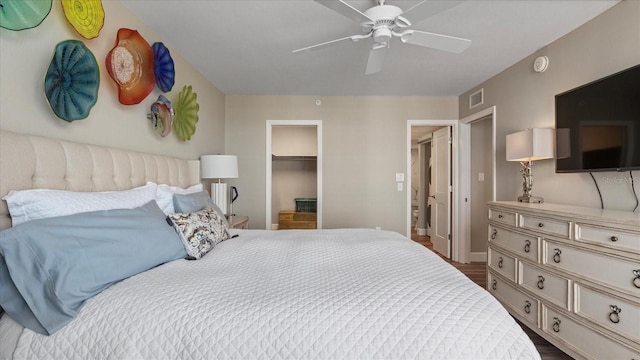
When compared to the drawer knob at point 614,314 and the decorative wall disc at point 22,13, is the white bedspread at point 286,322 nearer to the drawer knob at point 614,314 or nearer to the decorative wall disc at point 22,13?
the drawer knob at point 614,314

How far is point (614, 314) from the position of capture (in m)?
1.57

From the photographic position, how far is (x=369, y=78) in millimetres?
3498

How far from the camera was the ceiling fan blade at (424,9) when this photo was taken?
4.96 ft

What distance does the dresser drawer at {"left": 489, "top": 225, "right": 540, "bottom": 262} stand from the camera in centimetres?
214

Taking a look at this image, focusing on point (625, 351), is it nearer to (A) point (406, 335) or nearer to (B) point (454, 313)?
(B) point (454, 313)

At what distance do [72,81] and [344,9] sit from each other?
5.21 ft

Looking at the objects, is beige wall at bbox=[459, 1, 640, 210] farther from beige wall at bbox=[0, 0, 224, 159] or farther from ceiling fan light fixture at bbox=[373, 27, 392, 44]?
beige wall at bbox=[0, 0, 224, 159]

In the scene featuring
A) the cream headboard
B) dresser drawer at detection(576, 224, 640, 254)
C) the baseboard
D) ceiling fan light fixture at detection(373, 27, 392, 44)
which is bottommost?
the baseboard

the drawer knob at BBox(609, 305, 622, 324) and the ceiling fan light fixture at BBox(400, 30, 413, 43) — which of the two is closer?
the drawer knob at BBox(609, 305, 622, 324)

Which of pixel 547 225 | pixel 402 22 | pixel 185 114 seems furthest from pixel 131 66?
pixel 547 225

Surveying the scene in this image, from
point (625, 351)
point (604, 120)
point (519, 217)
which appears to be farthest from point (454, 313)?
point (604, 120)

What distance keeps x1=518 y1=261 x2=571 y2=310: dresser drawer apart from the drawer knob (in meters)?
0.25

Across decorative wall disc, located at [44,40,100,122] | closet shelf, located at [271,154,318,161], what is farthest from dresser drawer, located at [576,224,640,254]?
closet shelf, located at [271,154,318,161]

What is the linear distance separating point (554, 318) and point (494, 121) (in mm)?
2252
